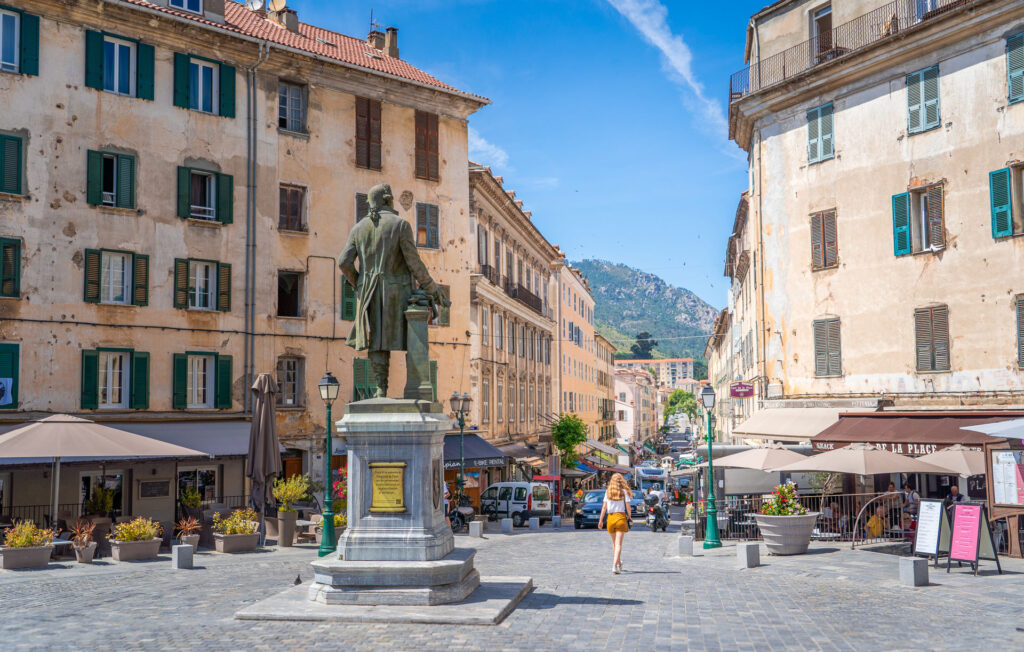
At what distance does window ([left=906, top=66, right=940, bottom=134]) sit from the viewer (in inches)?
969

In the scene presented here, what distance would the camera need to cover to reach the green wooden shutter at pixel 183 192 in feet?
90.8

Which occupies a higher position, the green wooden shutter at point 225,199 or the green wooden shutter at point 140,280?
the green wooden shutter at point 225,199

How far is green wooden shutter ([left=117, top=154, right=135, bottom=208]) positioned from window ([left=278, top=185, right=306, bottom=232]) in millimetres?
4814

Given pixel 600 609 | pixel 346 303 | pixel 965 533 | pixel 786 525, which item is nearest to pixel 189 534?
pixel 600 609

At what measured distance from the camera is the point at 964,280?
23812 millimetres

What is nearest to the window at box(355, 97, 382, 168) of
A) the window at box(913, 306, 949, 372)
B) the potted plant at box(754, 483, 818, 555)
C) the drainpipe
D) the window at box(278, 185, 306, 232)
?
the window at box(278, 185, 306, 232)

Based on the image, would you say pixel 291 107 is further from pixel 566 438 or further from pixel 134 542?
pixel 566 438

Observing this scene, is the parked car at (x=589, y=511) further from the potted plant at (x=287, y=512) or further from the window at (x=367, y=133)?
the window at (x=367, y=133)

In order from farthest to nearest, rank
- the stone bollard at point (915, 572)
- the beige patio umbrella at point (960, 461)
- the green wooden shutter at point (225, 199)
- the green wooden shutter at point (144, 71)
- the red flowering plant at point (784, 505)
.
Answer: the green wooden shutter at point (225, 199), the green wooden shutter at point (144, 71), the beige patio umbrella at point (960, 461), the red flowering plant at point (784, 505), the stone bollard at point (915, 572)

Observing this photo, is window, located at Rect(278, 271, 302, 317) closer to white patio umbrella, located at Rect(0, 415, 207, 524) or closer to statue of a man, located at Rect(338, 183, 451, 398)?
white patio umbrella, located at Rect(0, 415, 207, 524)

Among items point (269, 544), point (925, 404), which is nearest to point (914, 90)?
point (925, 404)

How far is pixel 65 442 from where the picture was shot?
1764 centimetres

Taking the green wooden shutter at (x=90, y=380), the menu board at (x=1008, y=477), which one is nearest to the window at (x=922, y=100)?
the menu board at (x=1008, y=477)

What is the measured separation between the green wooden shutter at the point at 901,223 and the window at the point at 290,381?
61.7 feet
